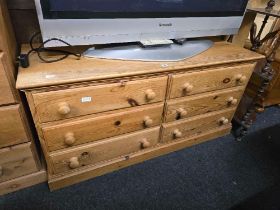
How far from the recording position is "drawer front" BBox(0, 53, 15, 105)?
708 mm

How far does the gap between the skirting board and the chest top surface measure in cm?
54

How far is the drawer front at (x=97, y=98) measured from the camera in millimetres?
780

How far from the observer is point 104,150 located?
1035mm

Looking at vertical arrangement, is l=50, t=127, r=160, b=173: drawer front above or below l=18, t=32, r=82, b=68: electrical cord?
below

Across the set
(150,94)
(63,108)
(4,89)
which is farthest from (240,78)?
(4,89)

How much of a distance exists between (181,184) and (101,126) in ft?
1.80

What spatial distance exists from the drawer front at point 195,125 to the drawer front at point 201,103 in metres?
0.04

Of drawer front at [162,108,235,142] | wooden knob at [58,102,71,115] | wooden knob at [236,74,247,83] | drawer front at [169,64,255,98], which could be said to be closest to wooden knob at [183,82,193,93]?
drawer front at [169,64,255,98]

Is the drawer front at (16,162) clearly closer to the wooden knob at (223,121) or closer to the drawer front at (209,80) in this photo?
the drawer front at (209,80)

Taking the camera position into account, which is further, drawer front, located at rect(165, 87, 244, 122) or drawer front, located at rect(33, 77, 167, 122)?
drawer front, located at rect(165, 87, 244, 122)

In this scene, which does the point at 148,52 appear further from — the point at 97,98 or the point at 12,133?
the point at 12,133

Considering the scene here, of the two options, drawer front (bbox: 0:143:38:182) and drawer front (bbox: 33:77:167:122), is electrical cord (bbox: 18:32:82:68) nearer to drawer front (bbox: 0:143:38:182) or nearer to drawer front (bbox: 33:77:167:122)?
drawer front (bbox: 33:77:167:122)

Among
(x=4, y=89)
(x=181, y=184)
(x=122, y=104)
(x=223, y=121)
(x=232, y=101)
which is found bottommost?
(x=181, y=184)

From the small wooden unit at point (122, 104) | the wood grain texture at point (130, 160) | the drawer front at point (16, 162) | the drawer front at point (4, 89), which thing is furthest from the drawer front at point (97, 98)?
the wood grain texture at point (130, 160)
